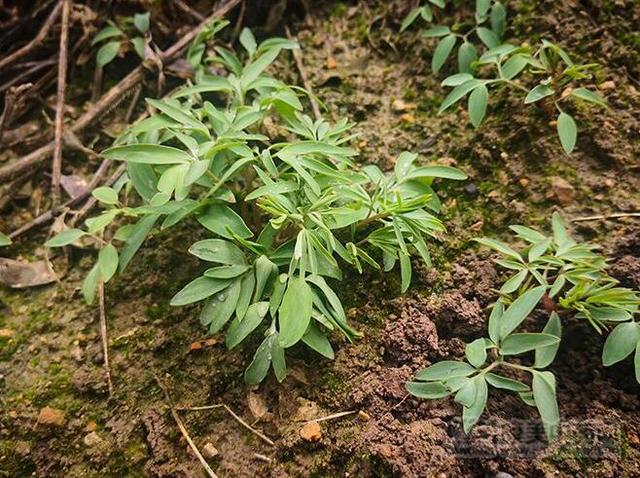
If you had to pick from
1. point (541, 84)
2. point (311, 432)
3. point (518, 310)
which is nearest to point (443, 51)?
point (541, 84)

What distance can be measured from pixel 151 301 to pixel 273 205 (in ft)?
1.73

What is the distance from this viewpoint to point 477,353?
4.10ft

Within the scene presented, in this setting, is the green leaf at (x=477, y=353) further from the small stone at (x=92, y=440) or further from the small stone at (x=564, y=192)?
the small stone at (x=92, y=440)

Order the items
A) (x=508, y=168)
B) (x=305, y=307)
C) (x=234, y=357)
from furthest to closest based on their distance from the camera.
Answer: (x=508, y=168) → (x=234, y=357) → (x=305, y=307)

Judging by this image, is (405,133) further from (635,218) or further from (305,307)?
(305,307)

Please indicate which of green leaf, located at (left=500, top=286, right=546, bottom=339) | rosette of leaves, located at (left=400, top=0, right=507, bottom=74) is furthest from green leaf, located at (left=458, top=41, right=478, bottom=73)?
green leaf, located at (left=500, top=286, right=546, bottom=339)

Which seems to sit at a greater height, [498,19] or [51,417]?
[498,19]

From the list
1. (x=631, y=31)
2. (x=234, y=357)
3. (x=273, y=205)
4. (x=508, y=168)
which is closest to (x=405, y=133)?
(x=508, y=168)

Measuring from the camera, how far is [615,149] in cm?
Result: 162

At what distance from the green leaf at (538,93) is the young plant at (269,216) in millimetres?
344

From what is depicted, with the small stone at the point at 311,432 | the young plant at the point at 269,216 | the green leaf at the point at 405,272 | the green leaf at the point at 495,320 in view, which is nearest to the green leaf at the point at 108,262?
the young plant at the point at 269,216

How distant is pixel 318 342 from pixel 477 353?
0.38 m

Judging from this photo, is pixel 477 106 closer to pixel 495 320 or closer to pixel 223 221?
pixel 495 320

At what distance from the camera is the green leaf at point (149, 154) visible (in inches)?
54.8
